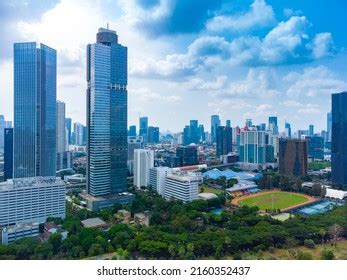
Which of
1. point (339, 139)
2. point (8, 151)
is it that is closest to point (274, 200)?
point (339, 139)

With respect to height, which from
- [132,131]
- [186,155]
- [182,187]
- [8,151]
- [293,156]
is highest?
[132,131]

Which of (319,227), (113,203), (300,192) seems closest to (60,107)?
(113,203)

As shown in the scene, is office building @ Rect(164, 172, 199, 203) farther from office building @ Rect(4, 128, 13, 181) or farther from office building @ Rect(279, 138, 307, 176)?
office building @ Rect(279, 138, 307, 176)

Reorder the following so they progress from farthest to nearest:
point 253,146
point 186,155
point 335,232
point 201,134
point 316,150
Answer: point 201,134 < point 316,150 < point 253,146 < point 186,155 < point 335,232

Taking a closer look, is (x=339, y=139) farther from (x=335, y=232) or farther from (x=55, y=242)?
(x=55, y=242)

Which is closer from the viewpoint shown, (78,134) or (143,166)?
(143,166)

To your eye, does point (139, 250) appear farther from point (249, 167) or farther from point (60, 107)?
point (249, 167)
